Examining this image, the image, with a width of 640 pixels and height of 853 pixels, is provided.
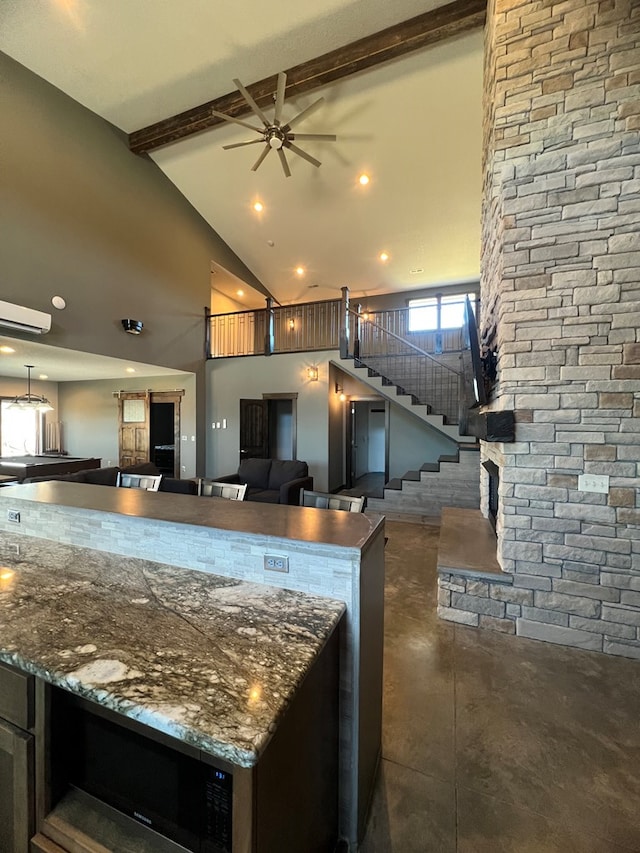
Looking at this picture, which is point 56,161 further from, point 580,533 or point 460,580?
point 580,533

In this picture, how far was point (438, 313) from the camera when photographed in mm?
6605

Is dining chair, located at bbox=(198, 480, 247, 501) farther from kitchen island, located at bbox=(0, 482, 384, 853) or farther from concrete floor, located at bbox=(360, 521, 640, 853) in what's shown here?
concrete floor, located at bbox=(360, 521, 640, 853)

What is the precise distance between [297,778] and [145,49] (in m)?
6.93

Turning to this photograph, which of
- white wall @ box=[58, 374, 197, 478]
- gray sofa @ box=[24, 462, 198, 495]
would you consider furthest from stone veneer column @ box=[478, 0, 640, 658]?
white wall @ box=[58, 374, 197, 478]

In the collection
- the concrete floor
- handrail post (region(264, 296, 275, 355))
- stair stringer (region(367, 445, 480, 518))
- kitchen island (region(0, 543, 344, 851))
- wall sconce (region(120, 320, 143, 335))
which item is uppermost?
handrail post (region(264, 296, 275, 355))

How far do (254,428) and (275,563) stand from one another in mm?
6078

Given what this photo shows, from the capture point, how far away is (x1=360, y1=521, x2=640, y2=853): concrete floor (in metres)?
1.35

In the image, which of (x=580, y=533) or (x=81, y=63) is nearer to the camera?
(x=580, y=533)

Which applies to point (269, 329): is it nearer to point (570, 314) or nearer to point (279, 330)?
point (279, 330)

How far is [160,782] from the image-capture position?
33.9 inches

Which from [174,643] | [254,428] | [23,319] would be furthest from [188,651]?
[254,428]

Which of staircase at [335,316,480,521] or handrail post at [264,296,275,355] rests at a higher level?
handrail post at [264,296,275,355]

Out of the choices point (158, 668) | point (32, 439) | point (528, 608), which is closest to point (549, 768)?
point (528, 608)

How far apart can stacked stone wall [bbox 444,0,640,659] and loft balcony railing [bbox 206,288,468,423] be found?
338cm
